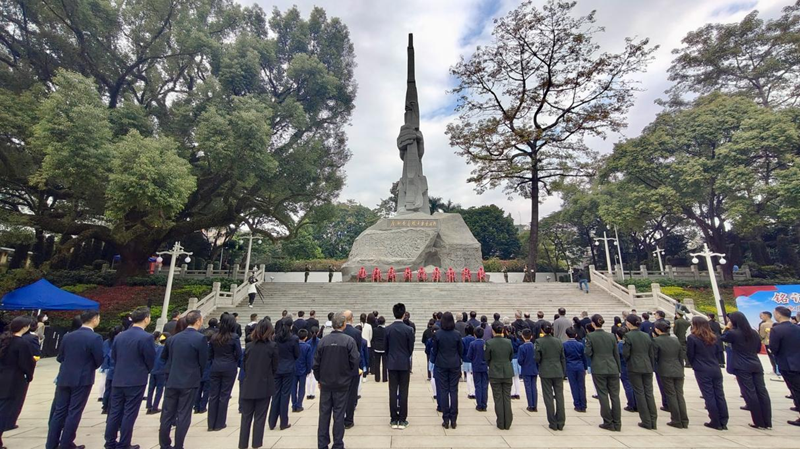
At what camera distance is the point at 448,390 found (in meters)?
4.50

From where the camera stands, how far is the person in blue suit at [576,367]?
16.7 ft

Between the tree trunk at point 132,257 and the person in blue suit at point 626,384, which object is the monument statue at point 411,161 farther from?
the person in blue suit at point 626,384

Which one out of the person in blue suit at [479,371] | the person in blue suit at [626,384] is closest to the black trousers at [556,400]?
the person in blue suit at [479,371]

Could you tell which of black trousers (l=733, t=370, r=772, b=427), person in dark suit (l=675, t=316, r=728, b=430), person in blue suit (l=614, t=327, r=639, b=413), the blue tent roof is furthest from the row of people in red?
black trousers (l=733, t=370, r=772, b=427)

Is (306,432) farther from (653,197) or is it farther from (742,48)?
(742,48)

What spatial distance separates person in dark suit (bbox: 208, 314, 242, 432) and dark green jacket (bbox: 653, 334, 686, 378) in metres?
5.18

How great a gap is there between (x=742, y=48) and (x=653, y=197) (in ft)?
35.9

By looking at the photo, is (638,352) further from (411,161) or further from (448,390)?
(411,161)

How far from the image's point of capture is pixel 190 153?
16594 millimetres

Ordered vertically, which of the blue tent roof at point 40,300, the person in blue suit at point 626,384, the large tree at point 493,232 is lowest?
the person in blue suit at point 626,384

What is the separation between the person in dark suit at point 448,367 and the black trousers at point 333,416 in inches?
51.3

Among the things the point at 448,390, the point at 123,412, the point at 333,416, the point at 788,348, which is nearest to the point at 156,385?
the point at 123,412

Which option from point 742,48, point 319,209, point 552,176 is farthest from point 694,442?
point 742,48

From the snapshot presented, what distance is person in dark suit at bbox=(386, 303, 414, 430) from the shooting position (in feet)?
14.4
